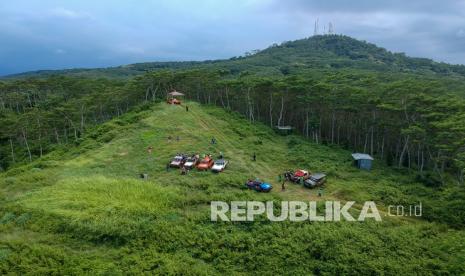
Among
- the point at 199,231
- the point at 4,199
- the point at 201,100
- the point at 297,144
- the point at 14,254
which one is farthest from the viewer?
the point at 201,100

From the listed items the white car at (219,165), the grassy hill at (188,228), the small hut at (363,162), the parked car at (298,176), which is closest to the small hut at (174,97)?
the grassy hill at (188,228)

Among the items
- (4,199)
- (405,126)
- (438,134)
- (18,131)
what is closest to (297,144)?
(405,126)

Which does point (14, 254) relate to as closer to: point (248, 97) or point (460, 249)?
point (460, 249)

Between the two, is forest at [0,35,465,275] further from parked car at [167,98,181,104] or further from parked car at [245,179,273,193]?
parked car at [167,98,181,104]

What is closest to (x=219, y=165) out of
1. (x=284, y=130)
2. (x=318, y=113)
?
(x=284, y=130)

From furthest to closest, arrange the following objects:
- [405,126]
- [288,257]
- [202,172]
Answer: [405,126], [202,172], [288,257]

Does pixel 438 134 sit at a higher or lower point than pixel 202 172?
higher

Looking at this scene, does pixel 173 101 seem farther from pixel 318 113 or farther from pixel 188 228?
pixel 188 228

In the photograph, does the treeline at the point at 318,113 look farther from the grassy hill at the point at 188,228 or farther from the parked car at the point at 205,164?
the parked car at the point at 205,164
